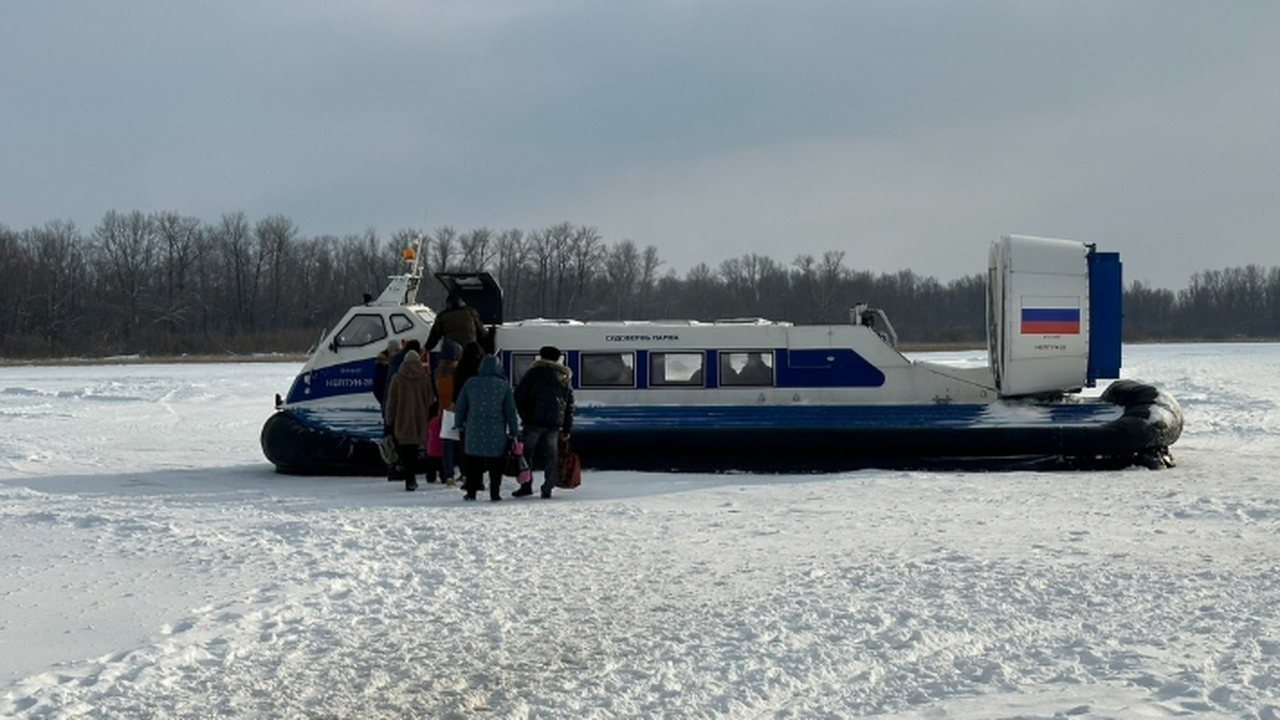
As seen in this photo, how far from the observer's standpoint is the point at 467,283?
50.1ft

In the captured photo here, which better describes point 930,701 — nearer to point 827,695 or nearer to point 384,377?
point 827,695

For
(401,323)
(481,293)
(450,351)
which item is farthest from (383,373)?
(481,293)

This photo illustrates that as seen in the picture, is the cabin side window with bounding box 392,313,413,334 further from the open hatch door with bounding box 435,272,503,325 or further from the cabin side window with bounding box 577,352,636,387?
the cabin side window with bounding box 577,352,636,387

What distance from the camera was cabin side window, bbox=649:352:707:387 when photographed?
14.5 m

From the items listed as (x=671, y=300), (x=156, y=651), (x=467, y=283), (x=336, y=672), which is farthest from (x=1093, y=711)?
(x=671, y=300)

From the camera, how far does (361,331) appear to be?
1482 cm

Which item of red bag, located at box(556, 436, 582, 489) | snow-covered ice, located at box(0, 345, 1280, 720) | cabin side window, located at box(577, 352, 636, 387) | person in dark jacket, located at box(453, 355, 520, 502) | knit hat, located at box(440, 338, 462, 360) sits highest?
knit hat, located at box(440, 338, 462, 360)

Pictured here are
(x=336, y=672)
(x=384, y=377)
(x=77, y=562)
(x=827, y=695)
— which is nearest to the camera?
(x=827, y=695)

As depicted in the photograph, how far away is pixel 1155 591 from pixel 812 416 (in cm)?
726

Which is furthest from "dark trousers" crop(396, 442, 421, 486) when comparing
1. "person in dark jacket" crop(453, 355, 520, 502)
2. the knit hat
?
the knit hat

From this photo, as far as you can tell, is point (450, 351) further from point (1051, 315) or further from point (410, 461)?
point (1051, 315)

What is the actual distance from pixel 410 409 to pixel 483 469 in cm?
134

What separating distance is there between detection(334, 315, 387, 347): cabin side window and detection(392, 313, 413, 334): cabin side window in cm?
12

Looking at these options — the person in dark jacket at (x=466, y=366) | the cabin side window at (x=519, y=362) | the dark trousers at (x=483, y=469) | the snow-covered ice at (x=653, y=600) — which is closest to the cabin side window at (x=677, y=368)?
the cabin side window at (x=519, y=362)
